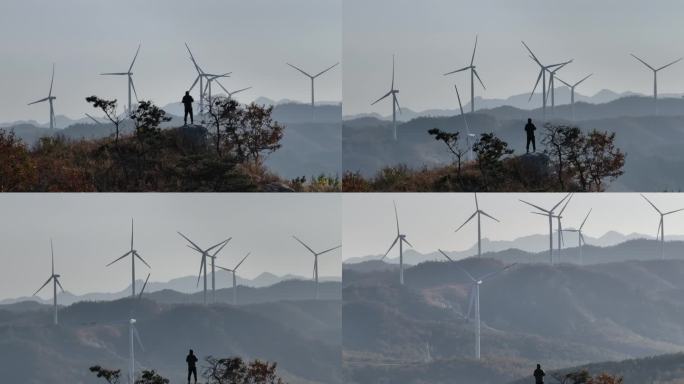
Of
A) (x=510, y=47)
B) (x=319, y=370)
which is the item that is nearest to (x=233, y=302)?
(x=319, y=370)

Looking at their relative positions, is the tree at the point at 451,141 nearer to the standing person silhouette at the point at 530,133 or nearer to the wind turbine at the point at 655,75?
the standing person silhouette at the point at 530,133

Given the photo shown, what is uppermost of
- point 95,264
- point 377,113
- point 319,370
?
point 377,113

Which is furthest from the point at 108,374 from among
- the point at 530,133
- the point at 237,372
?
the point at 530,133

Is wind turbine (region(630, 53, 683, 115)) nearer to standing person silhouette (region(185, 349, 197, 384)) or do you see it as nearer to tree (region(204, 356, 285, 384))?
tree (region(204, 356, 285, 384))

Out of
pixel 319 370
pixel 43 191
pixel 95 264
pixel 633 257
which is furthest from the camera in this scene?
pixel 633 257

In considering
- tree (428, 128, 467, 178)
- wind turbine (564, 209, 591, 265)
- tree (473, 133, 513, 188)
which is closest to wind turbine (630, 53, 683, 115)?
wind turbine (564, 209, 591, 265)

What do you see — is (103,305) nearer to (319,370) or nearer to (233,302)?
(233,302)

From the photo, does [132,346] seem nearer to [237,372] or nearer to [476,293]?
[237,372]
